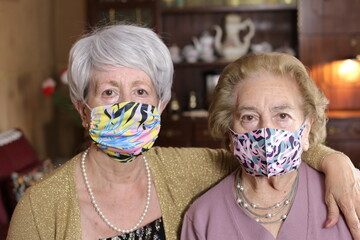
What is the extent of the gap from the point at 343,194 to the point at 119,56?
79 centimetres

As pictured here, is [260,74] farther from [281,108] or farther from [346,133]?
[346,133]

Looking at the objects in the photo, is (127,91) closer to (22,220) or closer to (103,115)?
(103,115)

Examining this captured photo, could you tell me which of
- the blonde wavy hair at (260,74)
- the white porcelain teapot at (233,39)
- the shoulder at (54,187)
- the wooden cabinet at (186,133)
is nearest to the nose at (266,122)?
the blonde wavy hair at (260,74)

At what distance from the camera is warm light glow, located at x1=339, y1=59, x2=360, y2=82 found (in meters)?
4.85

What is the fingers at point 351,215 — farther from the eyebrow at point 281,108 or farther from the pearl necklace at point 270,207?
the eyebrow at point 281,108

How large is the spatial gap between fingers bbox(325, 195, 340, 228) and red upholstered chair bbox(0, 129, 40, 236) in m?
1.58

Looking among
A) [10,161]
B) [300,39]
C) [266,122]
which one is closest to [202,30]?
[300,39]

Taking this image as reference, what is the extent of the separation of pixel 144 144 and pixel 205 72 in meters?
3.33

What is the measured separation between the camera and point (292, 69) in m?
1.71

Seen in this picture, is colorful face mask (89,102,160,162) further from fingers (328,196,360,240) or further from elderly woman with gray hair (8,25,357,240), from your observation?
fingers (328,196,360,240)

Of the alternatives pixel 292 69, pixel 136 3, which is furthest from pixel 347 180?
pixel 136 3

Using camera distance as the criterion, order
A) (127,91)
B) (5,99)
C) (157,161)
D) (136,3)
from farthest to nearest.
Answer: (136,3) → (5,99) → (157,161) → (127,91)

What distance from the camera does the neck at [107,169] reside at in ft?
6.14

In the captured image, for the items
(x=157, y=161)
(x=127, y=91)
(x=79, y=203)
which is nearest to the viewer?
(x=127, y=91)
